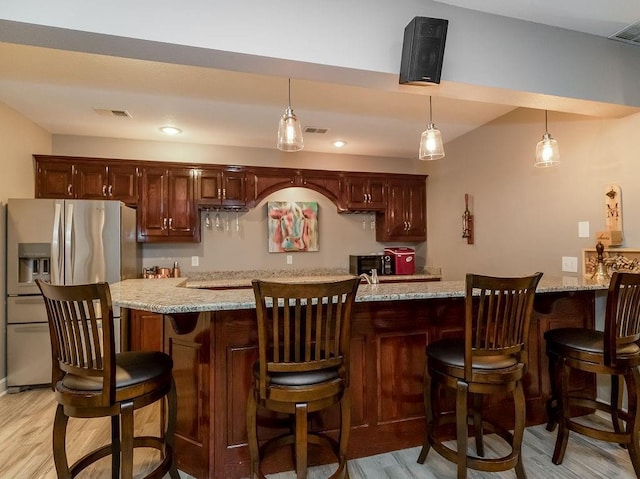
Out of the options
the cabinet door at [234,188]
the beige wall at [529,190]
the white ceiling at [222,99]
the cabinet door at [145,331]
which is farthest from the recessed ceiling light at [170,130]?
the beige wall at [529,190]

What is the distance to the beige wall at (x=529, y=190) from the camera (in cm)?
266

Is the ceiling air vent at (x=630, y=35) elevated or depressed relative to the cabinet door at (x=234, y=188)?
elevated

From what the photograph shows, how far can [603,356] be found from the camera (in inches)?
76.7

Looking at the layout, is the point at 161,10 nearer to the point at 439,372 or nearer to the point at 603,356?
the point at 439,372

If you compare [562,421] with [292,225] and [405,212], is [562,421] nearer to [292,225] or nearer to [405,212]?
[405,212]

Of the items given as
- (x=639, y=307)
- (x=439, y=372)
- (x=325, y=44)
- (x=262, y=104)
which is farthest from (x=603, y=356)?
(x=262, y=104)

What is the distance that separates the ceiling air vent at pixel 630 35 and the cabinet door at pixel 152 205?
4138 mm

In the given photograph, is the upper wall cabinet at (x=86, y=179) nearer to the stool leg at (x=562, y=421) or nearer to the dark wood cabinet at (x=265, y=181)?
the dark wood cabinet at (x=265, y=181)

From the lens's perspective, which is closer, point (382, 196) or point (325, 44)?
point (325, 44)

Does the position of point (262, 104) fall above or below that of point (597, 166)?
above

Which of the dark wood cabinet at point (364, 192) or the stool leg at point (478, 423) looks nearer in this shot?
the stool leg at point (478, 423)

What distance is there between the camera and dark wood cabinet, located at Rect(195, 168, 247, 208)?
419 cm

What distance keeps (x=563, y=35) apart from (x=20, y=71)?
12.1 ft

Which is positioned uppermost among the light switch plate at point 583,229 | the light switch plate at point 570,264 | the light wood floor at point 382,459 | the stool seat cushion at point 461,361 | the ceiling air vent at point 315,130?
the ceiling air vent at point 315,130
